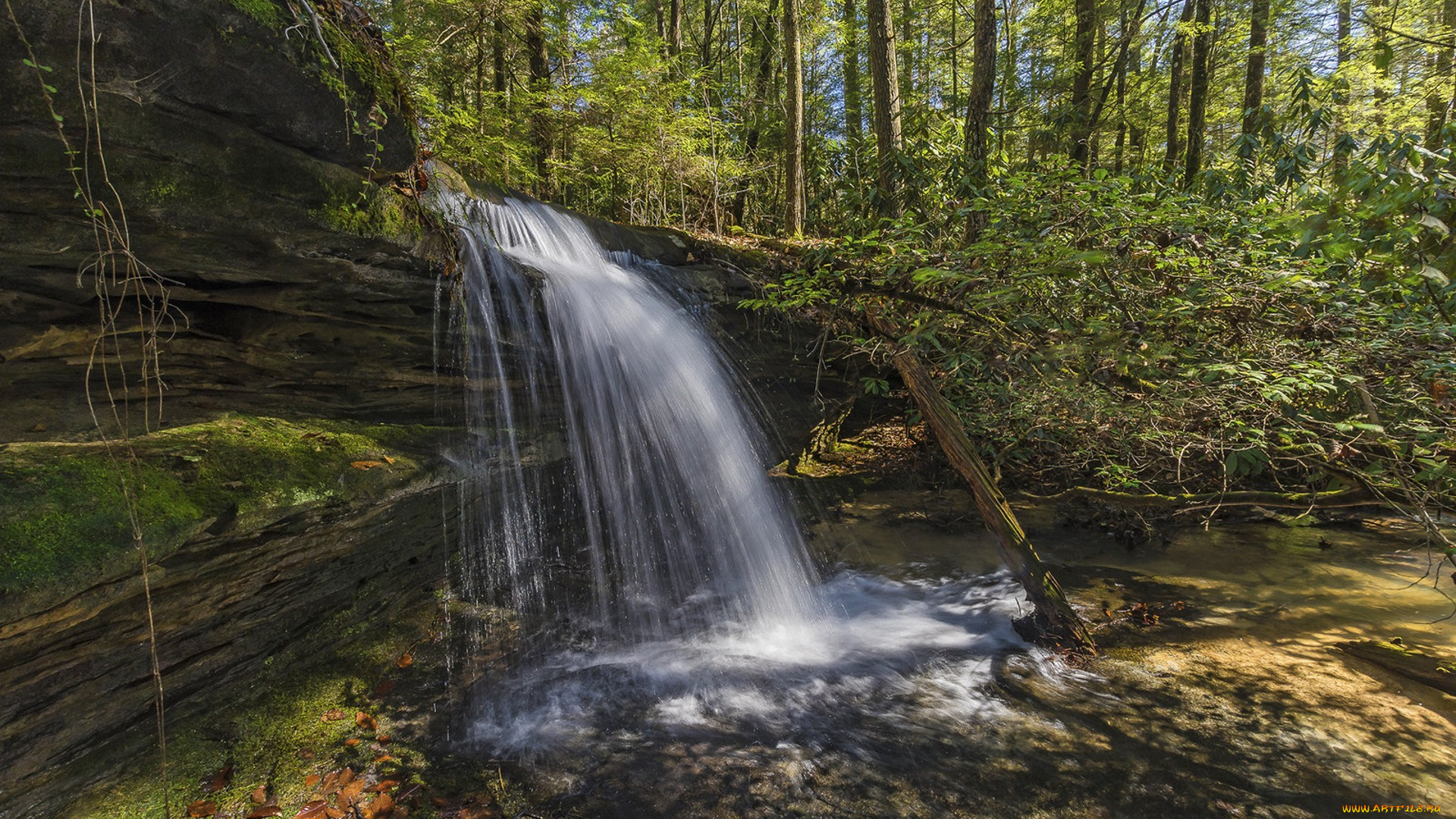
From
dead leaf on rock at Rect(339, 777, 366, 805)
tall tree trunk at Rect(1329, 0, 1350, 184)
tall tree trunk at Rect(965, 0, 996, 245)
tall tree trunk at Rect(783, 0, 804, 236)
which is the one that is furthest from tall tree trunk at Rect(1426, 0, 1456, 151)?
dead leaf on rock at Rect(339, 777, 366, 805)

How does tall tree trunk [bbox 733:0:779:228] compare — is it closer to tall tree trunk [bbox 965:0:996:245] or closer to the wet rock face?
tall tree trunk [bbox 965:0:996:245]

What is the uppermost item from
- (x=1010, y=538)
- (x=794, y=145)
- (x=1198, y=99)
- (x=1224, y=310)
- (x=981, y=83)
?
(x=1198, y=99)

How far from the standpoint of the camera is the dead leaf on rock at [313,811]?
271 cm

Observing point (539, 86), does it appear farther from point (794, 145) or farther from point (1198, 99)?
point (1198, 99)

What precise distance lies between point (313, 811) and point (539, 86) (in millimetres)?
11468

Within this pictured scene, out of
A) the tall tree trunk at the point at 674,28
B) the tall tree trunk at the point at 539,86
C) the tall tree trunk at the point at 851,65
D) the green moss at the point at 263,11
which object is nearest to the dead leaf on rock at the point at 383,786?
the green moss at the point at 263,11

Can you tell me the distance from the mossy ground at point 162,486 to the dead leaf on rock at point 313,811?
4.66ft

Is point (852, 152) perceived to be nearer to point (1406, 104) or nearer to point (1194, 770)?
point (1194, 770)

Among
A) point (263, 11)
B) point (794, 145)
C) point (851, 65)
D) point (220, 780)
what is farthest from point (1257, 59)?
point (220, 780)

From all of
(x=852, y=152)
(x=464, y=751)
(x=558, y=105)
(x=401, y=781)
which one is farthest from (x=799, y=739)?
(x=558, y=105)

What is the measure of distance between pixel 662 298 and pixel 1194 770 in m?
5.86

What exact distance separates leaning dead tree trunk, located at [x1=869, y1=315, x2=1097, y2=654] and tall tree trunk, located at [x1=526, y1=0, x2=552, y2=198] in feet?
30.4

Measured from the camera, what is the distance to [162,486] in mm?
3080

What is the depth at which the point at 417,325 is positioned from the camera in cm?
468
